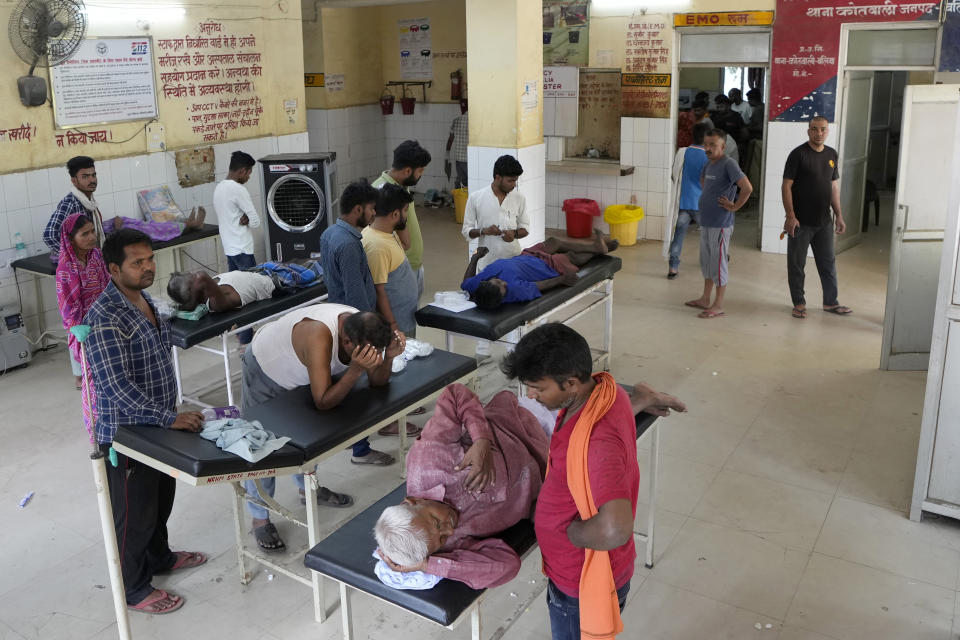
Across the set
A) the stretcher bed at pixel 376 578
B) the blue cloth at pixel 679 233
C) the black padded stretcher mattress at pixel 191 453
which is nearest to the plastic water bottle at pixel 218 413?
the black padded stretcher mattress at pixel 191 453

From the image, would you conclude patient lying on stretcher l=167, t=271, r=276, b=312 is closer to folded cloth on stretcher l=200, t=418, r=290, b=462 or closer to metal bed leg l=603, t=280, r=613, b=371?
folded cloth on stretcher l=200, t=418, r=290, b=462

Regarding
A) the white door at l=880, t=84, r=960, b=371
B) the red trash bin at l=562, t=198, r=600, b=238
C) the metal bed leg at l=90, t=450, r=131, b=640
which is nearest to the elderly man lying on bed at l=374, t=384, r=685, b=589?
the metal bed leg at l=90, t=450, r=131, b=640

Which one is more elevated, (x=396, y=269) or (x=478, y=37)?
(x=478, y=37)

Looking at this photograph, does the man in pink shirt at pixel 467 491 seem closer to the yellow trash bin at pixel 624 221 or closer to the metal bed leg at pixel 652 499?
the metal bed leg at pixel 652 499

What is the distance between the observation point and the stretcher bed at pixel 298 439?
10.7 feet

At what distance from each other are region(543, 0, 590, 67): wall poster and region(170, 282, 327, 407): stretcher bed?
525 centimetres

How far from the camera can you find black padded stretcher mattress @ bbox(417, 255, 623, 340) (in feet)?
16.7

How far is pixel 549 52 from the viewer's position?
10.2 metres

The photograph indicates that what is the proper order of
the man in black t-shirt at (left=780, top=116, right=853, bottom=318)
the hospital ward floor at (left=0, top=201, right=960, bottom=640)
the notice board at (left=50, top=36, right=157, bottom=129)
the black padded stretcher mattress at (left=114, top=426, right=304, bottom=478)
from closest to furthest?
the black padded stretcher mattress at (left=114, top=426, right=304, bottom=478), the hospital ward floor at (left=0, top=201, right=960, bottom=640), the notice board at (left=50, top=36, right=157, bottom=129), the man in black t-shirt at (left=780, top=116, right=853, bottom=318)

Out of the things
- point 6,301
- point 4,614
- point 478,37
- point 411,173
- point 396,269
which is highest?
point 478,37

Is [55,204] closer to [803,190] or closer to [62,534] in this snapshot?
[62,534]

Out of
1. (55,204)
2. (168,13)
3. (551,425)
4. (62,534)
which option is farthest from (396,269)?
(168,13)

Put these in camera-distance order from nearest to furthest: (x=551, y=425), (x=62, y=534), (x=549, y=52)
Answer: (x=551, y=425), (x=62, y=534), (x=549, y=52)

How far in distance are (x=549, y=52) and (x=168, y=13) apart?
4.46m
